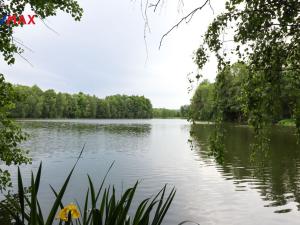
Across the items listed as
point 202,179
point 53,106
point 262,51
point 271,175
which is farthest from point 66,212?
point 53,106

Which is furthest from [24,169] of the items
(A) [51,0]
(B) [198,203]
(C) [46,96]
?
(C) [46,96]

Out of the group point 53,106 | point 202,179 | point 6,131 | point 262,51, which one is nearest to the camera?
point 262,51

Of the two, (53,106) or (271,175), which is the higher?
(53,106)

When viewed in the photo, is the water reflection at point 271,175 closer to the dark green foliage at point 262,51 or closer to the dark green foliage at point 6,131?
the dark green foliage at point 262,51

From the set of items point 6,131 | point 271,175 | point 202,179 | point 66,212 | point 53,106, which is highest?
point 53,106

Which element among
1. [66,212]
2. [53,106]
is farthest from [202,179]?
[53,106]

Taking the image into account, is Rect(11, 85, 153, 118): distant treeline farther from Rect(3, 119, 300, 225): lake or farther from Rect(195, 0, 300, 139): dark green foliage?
Rect(195, 0, 300, 139): dark green foliage

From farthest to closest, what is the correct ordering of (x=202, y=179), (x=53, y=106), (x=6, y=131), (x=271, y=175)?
1. (x=53, y=106)
2. (x=271, y=175)
3. (x=202, y=179)
4. (x=6, y=131)

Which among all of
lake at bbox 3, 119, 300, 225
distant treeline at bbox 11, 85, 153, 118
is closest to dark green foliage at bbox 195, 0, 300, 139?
lake at bbox 3, 119, 300, 225

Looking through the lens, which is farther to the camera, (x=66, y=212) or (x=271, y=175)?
(x=271, y=175)

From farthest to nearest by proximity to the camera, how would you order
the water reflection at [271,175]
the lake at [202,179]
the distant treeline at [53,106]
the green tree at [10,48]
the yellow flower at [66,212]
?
the distant treeline at [53,106]
the water reflection at [271,175]
the lake at [202,179]
the green tree at [10,48]
the yellow flower at [66,212]

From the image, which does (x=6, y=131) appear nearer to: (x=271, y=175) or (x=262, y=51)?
(x=262, y=51)

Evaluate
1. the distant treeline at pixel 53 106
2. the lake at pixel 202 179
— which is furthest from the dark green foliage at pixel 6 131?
the distant treeline at pixel 53 106

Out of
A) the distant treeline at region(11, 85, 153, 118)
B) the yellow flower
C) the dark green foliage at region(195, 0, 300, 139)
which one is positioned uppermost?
the distant treeline at region(11, 85, 153, 118)
